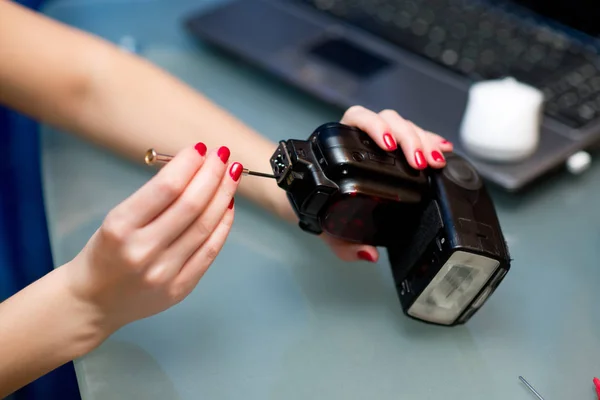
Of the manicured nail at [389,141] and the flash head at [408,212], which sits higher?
the manicured nail at [389,141]

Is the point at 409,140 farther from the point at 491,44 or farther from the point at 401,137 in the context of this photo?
the point at 491,44

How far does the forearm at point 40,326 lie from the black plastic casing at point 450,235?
26cm

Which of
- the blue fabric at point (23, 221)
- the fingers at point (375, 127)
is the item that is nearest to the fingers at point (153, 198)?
the fingers at point (375, 127)

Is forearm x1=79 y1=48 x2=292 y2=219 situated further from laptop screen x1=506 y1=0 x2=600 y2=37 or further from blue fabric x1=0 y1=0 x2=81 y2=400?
laptop screen x1=506 y1=0 x2=600 y2=37

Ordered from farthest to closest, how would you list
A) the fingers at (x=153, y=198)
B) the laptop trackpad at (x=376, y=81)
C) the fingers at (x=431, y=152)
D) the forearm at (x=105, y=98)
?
the laptop trackpad at (x=376, y=81) → the forearm at (x=105, y=98) → the fingers at (x=431, y=152) → the fingers at (x=153, y=198)

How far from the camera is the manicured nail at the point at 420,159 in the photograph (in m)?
0.51

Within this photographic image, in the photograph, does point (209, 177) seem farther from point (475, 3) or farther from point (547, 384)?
point (475, 3)

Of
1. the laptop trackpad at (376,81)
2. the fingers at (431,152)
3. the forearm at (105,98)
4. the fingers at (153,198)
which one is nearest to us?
the fingers at (153,198)

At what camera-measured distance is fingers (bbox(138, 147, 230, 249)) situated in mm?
422

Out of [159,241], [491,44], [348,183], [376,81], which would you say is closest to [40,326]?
[159,241]

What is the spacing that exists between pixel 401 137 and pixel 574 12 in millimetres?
446

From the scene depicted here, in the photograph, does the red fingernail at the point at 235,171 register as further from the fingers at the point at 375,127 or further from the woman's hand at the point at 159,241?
the fingers at the point at 375,127

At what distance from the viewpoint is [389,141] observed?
0.51 m

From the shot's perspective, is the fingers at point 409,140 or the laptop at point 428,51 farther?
the laptop at point 428,51
